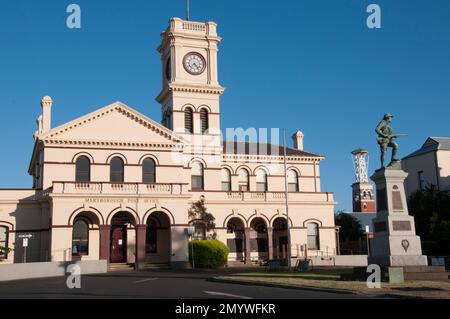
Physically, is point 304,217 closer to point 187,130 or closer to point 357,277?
point 187,130

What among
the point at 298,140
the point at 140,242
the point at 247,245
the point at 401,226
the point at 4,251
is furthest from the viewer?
the point at 298,140

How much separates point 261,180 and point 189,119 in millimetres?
8390

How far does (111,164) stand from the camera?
41.9 meters

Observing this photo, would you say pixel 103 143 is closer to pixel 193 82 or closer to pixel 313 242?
pixel 193 82

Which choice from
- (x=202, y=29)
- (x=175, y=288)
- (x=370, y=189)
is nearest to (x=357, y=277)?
(x=175, y=288)

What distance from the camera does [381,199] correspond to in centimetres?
2423

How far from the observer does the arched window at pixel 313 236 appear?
→ 47059 mm

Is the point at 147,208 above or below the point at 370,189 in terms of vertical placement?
below

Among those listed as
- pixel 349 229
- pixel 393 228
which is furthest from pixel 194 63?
pixel 349 229

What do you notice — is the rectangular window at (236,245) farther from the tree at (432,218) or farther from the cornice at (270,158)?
the tree at (432,218)

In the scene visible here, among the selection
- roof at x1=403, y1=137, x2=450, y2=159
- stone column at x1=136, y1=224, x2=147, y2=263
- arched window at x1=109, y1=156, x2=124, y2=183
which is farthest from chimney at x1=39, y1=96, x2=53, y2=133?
roof at x1=403, y1=137, x2=450, y2=159

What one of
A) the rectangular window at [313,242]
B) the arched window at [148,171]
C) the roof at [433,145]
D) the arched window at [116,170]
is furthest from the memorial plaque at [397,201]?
the roof at [433,145]

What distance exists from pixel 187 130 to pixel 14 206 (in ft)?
49.4

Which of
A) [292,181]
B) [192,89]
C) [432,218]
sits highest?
[192,89]
